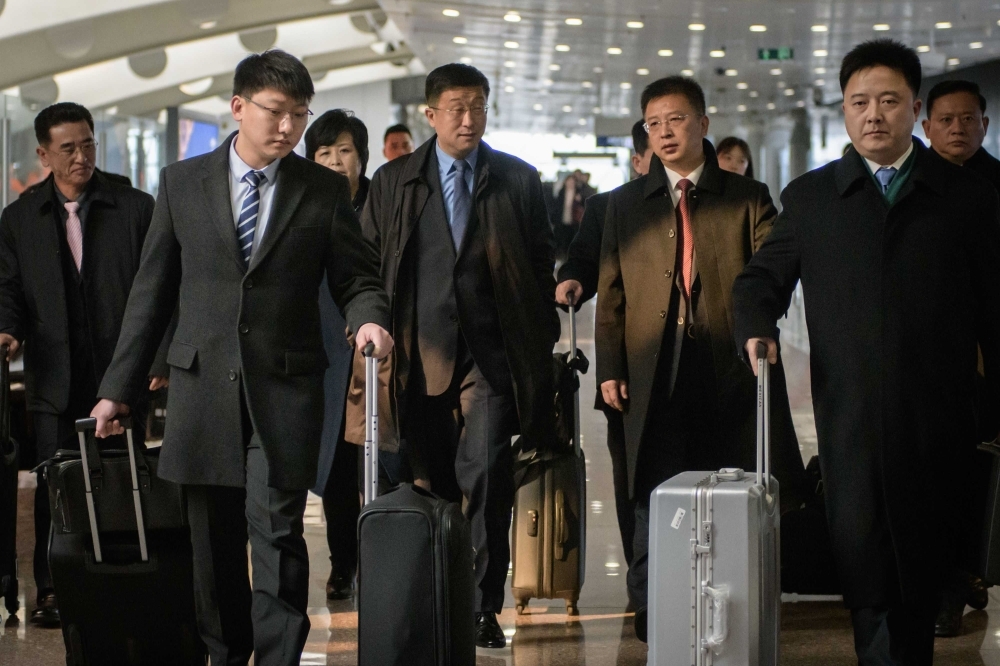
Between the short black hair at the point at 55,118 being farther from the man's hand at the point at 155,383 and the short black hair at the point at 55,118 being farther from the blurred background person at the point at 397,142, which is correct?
the blurred background person at the point at 397,142

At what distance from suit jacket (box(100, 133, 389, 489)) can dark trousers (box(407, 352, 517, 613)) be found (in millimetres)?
944

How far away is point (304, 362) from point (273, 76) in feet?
2.66

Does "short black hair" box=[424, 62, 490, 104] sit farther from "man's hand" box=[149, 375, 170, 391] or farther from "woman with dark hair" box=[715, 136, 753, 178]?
"woman with dark hair" box=[715, 136, 753, 178]

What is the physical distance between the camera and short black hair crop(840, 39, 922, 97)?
3.56 meters

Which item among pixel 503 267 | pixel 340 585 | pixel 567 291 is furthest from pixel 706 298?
pixel 340 585

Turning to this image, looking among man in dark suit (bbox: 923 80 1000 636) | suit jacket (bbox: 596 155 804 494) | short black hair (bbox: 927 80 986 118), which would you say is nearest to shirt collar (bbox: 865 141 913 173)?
suit jacket (bbox: 596 155 804 494)

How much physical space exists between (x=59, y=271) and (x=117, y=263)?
217 millimetres

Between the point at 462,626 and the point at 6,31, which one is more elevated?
the point at 6,31

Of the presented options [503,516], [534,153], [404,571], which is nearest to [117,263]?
[503,516]

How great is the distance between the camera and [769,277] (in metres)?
3.77

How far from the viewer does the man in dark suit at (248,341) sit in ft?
11.9

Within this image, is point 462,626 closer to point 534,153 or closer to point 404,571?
point 404,571

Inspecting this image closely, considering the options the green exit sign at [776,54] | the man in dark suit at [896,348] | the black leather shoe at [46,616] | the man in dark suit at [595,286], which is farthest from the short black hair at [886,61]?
the green exit sign at [776,54]

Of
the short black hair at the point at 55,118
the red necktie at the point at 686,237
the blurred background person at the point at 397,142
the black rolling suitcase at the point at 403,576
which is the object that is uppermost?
the blurred background person at the point at 397,142
